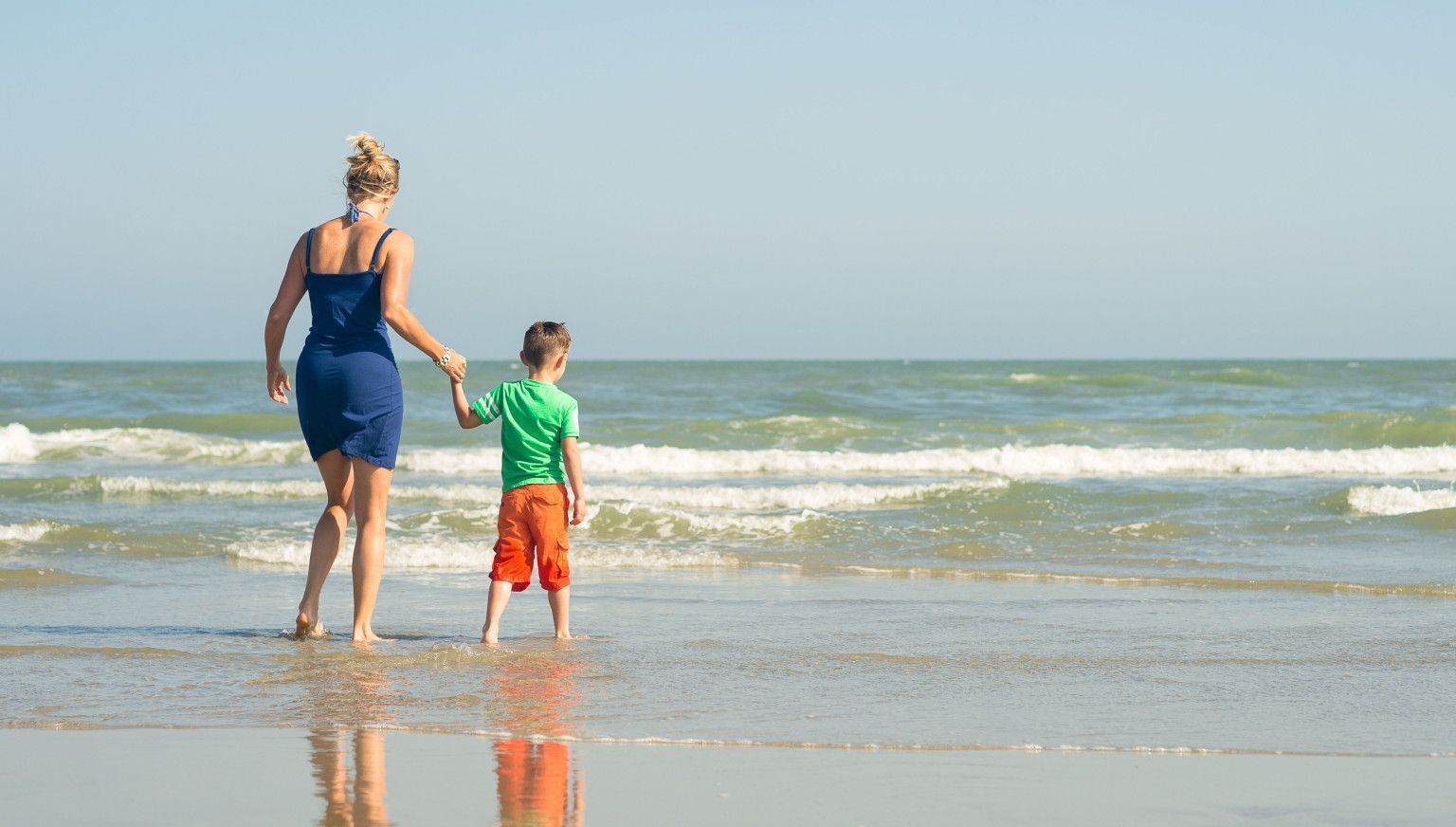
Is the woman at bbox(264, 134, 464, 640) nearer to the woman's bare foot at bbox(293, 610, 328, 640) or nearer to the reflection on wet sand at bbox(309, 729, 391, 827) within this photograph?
the woman's bare foot at bbox(293, 610, 328, 640)

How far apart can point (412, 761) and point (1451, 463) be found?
50.5 ft

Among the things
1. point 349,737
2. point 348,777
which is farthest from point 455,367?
point 348,777

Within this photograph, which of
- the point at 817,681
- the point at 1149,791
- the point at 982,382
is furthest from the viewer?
the point at 982,382

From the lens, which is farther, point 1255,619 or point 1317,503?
point 1317,503

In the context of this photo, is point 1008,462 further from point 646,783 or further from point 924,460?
point 646,783

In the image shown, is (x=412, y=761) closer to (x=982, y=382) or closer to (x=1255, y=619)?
(x=1255, y=619)

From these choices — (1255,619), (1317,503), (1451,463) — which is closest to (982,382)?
→ (1451,463)

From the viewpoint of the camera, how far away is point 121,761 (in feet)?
11.5

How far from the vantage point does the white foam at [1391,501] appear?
10469 millimetres

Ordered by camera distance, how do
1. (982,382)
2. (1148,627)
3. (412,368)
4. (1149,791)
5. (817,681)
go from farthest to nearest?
(412,368) → (982,382) → (1148,627) → (817,681) → (1149,791)

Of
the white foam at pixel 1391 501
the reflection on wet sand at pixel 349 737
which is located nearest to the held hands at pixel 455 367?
the reflection on wet sand at pixel 349 737

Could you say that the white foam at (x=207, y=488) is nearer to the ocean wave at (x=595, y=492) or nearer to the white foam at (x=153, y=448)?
the ocean wave at (x=595, y=492)

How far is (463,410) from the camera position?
A: 4883 millimetres

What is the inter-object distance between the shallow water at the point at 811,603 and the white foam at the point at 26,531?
0.03 metres
